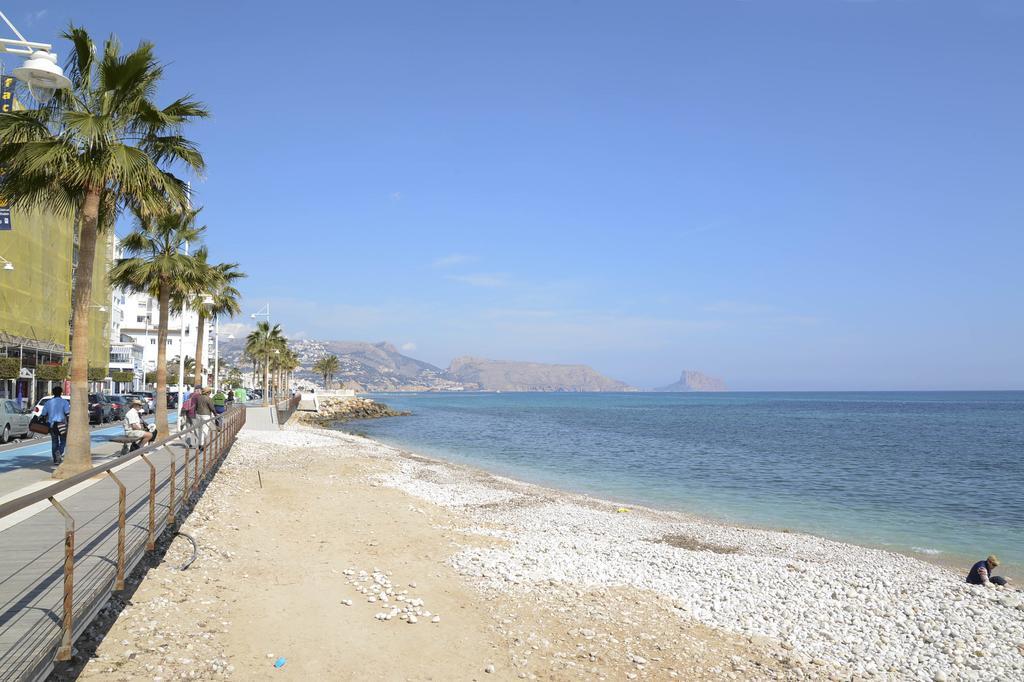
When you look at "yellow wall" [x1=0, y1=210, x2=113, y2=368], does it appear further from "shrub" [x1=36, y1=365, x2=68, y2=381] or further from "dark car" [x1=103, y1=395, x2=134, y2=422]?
"dark car" [x1=103, y1=395, x2=134, y2=422]

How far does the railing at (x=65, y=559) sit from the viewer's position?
5324 millimetres

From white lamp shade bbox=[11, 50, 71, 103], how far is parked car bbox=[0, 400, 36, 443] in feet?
61.9

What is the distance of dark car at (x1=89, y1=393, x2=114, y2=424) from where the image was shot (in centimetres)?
3616

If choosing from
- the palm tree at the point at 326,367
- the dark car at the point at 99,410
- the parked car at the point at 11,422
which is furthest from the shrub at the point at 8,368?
the palm tree at the point at 326,367

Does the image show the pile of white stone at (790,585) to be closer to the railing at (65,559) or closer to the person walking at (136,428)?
the railing at (65,559)

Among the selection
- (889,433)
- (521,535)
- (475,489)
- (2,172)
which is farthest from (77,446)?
(889,433)

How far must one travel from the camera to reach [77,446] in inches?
610

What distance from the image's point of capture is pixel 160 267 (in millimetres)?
23406

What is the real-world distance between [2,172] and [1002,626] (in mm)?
19843

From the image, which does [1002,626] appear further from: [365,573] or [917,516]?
[917,516]

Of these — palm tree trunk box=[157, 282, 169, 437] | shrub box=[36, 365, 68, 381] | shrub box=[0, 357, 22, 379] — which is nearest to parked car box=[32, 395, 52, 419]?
palm tree trunk box=[157, 282, 169, 437]

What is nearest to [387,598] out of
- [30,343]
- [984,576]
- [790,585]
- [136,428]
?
[790,585]

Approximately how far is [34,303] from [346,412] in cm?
4879

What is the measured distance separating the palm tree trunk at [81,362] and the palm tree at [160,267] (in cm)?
774
